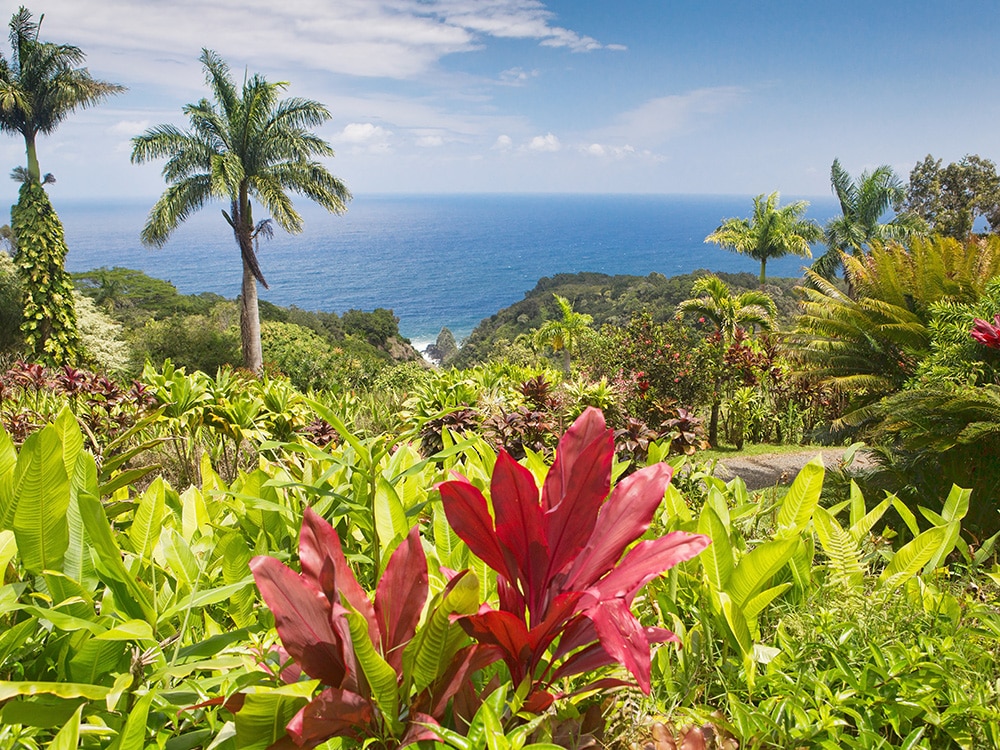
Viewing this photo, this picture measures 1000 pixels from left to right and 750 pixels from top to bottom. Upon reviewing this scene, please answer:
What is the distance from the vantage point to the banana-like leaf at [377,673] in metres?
0.66

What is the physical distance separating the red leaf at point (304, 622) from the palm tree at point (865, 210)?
32.0 meters

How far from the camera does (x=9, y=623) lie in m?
0.98

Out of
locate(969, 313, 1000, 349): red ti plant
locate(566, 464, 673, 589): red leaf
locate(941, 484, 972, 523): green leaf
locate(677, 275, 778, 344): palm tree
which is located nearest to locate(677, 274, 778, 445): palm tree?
locate(677, 275, 778, 344): palm tree

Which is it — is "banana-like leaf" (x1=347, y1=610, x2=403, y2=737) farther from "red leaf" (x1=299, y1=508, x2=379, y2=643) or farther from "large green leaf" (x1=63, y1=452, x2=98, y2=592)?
"large green leaf" (x1=63, y1=452, x2=98, y2=592)

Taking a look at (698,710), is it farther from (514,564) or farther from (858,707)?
(514,564)

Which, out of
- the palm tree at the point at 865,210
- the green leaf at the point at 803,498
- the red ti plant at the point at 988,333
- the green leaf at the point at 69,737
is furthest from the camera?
the palm tree at the point at 865,210

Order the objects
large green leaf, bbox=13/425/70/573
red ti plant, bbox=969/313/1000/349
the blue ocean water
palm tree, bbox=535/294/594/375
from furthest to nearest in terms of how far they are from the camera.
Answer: the blue ocean water, palm tree, bbox=535/294/594/375, red ti plant, bbox=969/313/1000/349, large green leaf, bbox=13/425/70/573

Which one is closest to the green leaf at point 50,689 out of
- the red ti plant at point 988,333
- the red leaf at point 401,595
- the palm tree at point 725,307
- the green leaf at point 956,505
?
the red leaf at point 401,595

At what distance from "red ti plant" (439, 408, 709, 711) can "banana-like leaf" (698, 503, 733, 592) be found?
1.10ft

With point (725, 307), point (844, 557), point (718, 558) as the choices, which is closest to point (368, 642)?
point (718, 558)

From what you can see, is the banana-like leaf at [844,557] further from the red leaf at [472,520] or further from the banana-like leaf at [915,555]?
the red leaf at [472,520]

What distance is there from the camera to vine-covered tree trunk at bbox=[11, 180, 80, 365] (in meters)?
17.8

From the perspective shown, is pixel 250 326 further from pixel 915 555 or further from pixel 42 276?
pixel 915 555

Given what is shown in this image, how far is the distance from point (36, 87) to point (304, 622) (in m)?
25.3
